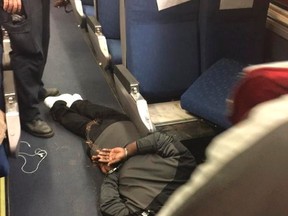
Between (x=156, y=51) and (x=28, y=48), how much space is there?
2.00 ft

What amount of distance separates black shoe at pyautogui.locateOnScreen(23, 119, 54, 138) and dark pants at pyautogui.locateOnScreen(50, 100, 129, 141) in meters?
0.11

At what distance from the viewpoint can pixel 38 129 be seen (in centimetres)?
209

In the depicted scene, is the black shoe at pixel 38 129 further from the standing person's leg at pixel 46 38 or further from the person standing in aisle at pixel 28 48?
the standing person's leg at pixel 46 38

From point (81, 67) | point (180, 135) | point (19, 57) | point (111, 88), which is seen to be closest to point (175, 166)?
point (180, 135)

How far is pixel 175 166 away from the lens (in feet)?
5.20

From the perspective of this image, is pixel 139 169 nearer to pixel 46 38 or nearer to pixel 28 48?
pixel 28 48

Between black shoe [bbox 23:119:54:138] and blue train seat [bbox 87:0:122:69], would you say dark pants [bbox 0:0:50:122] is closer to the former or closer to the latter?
black shoe [bbox 23:119:54:138]

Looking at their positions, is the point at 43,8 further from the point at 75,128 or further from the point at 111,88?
the point at 111,88

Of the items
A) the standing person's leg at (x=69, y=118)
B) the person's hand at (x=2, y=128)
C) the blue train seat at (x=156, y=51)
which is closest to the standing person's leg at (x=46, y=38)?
the standing person's leg at (x=69, y=118)

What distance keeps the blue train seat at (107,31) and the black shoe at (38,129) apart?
1.60 feet

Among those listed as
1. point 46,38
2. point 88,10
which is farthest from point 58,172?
point 88,10

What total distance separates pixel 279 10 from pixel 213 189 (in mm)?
1854

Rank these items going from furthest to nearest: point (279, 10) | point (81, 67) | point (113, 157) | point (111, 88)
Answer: point (81, 67) < point (111, 88) < point (279, 10) < point (113, 157)

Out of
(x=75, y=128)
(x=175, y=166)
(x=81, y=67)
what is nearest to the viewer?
(x=175, y=166)
